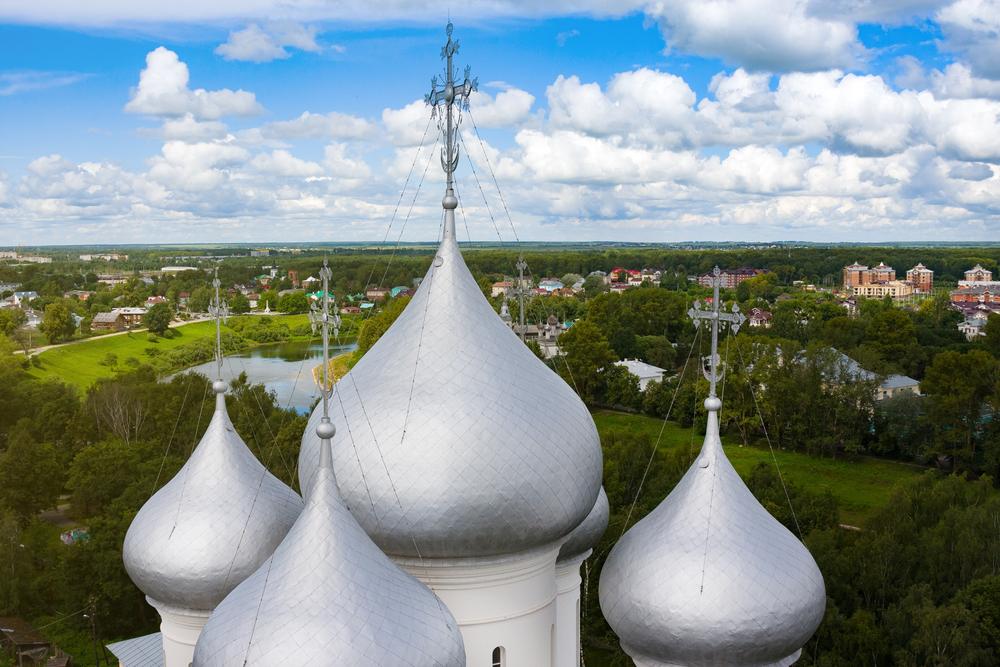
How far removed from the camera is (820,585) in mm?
12305

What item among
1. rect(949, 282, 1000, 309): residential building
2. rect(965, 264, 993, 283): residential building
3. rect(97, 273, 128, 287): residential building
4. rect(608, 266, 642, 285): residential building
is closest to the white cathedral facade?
rect(97, 273, 128, 287): residential building

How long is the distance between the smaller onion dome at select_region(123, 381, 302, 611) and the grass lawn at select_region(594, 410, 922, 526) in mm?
27237

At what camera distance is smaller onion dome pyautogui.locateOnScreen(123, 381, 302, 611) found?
42.7ft

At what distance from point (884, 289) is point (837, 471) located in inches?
3200

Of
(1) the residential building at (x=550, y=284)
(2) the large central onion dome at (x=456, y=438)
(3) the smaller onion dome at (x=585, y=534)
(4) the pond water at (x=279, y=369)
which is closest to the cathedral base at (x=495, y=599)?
(2) the large central onion dome at (x=456, y=438)

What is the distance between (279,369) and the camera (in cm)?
5800

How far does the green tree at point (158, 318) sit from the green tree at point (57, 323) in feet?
15.9

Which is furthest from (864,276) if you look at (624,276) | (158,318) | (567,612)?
(567,612)

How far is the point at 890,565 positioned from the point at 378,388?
56.3 ft

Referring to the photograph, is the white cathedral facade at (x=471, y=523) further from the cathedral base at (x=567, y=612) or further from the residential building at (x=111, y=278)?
the residential building at (x=111, y=278)

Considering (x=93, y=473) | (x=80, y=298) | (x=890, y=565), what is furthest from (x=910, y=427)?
(x=80, y=298)

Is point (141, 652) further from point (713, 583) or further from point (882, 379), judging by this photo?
point (882, 379)

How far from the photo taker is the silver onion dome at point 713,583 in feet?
38.3

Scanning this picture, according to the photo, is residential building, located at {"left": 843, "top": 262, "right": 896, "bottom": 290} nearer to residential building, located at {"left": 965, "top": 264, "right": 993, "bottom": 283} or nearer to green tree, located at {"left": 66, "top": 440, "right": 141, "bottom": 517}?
residential building, located at {"left": 965, "top": 264, "right": 993, "bottom": 283}
